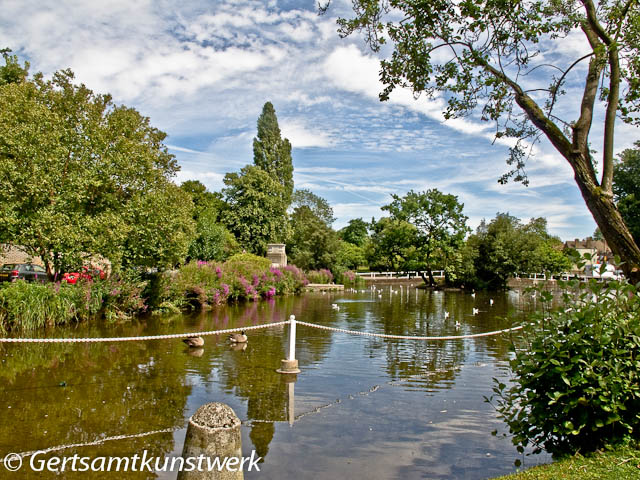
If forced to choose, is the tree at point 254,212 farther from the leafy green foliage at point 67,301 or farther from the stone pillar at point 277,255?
the leafy green foliage at point 67,301

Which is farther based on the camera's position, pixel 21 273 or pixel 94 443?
pixel 21 273

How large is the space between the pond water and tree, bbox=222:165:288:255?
101 feet

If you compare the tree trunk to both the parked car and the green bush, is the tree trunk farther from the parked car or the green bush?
the parked car

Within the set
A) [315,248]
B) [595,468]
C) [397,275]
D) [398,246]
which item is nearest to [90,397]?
[595,468]

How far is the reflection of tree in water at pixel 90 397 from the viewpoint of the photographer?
6.06 meters

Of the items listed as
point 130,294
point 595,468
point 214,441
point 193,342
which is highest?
point 130,294

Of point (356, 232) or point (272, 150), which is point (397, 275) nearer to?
point (272, 150)

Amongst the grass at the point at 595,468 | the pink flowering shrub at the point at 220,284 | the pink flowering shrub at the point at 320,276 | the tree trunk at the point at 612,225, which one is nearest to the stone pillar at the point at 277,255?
the pink flowering shrub at the point at 220,284

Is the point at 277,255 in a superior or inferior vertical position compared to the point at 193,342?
superior

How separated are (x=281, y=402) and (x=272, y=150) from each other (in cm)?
5024

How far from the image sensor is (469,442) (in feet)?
21.5

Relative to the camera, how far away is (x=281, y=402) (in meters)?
8.07

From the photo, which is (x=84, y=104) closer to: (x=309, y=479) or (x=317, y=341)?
(x=317, y=341)

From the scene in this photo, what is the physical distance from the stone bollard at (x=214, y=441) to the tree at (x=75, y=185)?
13397mm
